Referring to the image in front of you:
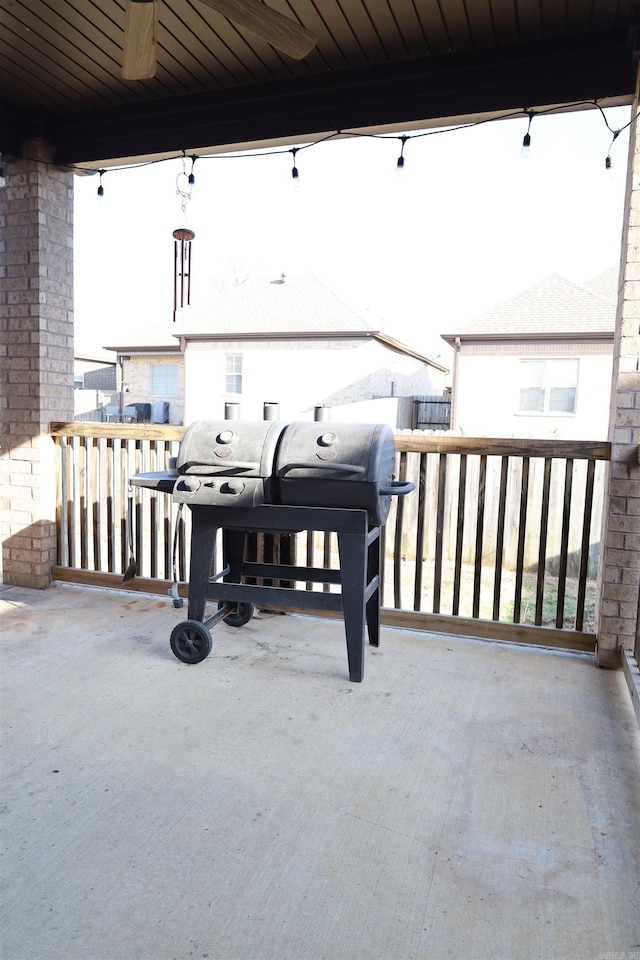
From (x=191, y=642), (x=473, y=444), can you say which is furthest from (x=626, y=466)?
(x=191, y=642)

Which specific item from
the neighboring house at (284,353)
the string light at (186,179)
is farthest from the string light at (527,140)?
the neighboring house at (284,353)

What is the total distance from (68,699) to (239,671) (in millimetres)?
709

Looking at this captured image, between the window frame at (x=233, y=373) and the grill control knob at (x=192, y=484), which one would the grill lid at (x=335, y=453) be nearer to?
the grill control knob at (x=192, y=484)

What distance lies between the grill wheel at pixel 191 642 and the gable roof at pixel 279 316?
11195 millimetres

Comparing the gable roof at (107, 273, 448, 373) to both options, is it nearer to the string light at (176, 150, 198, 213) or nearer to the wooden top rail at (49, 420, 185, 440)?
the string light at (176, 150, 198, 213)

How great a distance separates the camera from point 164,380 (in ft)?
55.9

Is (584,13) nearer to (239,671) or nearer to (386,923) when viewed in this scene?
(239,671)

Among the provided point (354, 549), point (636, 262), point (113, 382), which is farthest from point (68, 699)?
point (113, 382)

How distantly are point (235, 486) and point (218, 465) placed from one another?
0.40ft

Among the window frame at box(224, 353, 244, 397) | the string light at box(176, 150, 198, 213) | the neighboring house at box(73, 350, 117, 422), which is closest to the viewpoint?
the string light at box(176, 150, 198, 213)

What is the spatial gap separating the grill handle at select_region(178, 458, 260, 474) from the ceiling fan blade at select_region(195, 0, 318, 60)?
1595 mm

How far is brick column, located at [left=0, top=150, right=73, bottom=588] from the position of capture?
3.93 meters

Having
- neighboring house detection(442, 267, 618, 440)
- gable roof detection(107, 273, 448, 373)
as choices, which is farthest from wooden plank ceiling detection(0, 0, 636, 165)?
gable roof detection(107, 273, 448, 373)

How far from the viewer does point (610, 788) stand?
6.53 feet
